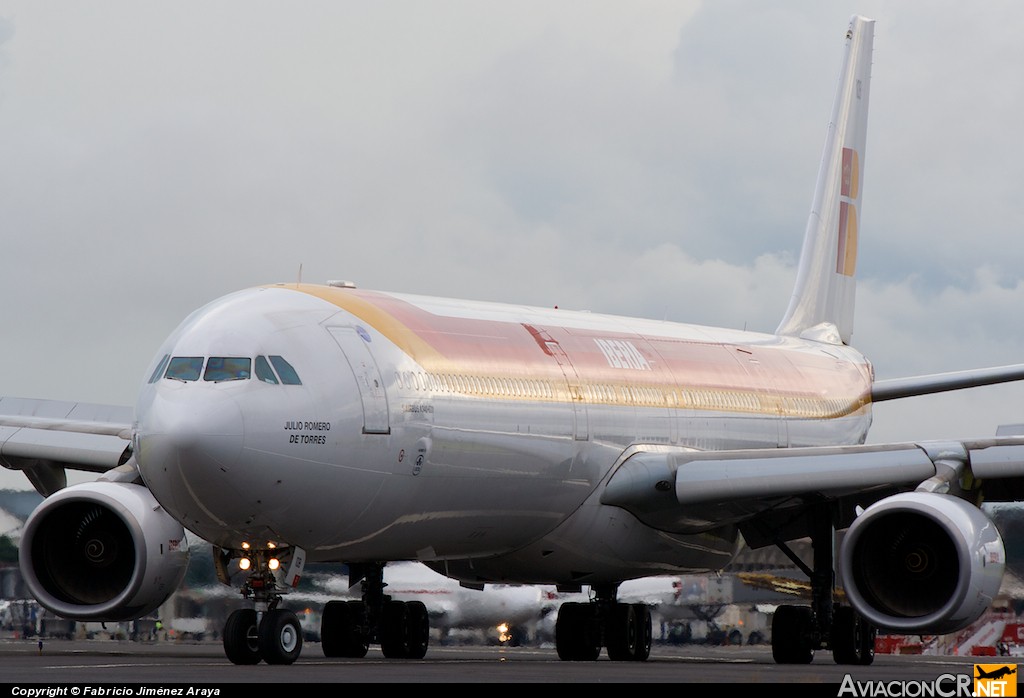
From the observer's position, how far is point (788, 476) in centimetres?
2041

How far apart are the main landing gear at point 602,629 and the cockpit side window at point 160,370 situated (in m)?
7.74

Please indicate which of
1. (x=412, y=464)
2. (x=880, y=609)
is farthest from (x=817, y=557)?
(x=412, y=464)

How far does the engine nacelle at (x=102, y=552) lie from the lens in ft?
60.5

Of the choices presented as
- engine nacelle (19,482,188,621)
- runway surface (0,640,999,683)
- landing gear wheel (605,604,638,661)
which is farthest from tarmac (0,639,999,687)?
landing gear wheel (605,604,638,661)

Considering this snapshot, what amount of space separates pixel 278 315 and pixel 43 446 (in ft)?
18.9

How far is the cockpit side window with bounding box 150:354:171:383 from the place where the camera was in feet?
54.4

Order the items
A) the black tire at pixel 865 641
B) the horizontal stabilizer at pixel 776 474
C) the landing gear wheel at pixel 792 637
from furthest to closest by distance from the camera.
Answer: the black tire at pixel 865 641
the landing gear wheel at pixel 792 637
the horizontal stabilizer at pixel 776 474

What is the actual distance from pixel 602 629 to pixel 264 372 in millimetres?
7973

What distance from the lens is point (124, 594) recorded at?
18500mm

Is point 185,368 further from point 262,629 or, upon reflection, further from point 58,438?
point 58,438

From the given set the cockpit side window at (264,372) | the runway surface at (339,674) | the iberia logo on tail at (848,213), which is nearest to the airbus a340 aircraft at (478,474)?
the cockpit side window at (264,372)

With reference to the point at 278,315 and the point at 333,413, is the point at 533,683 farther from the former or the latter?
the point at 278,315

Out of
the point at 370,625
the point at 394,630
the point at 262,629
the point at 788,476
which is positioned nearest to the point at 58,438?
the point at 370,625

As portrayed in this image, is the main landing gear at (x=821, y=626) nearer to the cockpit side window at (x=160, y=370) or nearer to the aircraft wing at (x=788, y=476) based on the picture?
the aircraft wing at (x=788, y=476)
